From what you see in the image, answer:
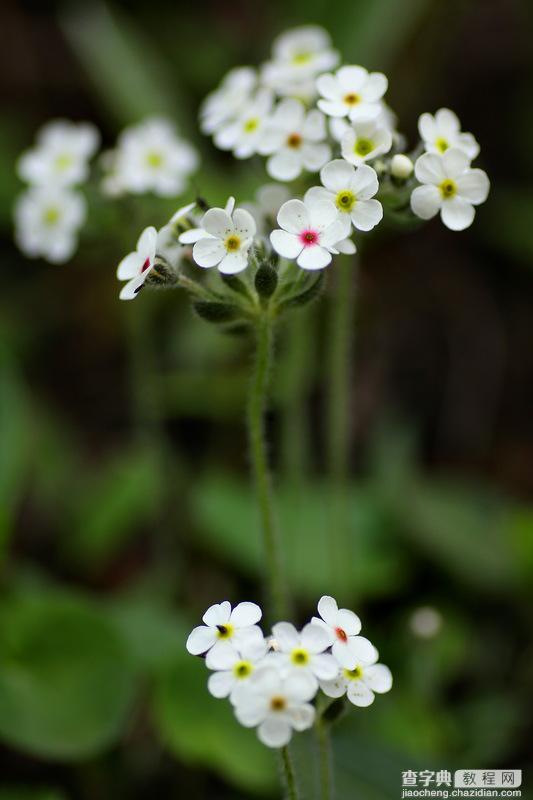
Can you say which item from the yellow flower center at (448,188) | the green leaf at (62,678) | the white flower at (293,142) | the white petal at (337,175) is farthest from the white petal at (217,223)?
the green leaf at (62,678)

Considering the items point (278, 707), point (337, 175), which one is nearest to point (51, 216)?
point (337, 175)

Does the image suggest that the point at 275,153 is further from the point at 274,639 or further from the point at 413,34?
the point at 413,34

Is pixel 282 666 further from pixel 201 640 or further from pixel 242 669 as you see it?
pixel 201 640

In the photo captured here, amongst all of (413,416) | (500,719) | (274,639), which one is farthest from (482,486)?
(274,639)

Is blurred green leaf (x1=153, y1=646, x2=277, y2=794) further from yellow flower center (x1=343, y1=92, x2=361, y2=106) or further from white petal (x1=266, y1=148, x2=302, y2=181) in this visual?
yellow flower center (x1=343, y1=92, x2=361, y2=106)

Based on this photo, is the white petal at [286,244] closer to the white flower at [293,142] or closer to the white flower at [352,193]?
the white flower at [352,193]

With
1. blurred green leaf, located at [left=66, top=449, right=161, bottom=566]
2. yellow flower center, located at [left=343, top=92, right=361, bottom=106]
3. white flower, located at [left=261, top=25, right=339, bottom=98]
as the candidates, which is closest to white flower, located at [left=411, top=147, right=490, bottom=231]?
yellow flower center, located at [left=343, top=92, right=361, bottom=106]
